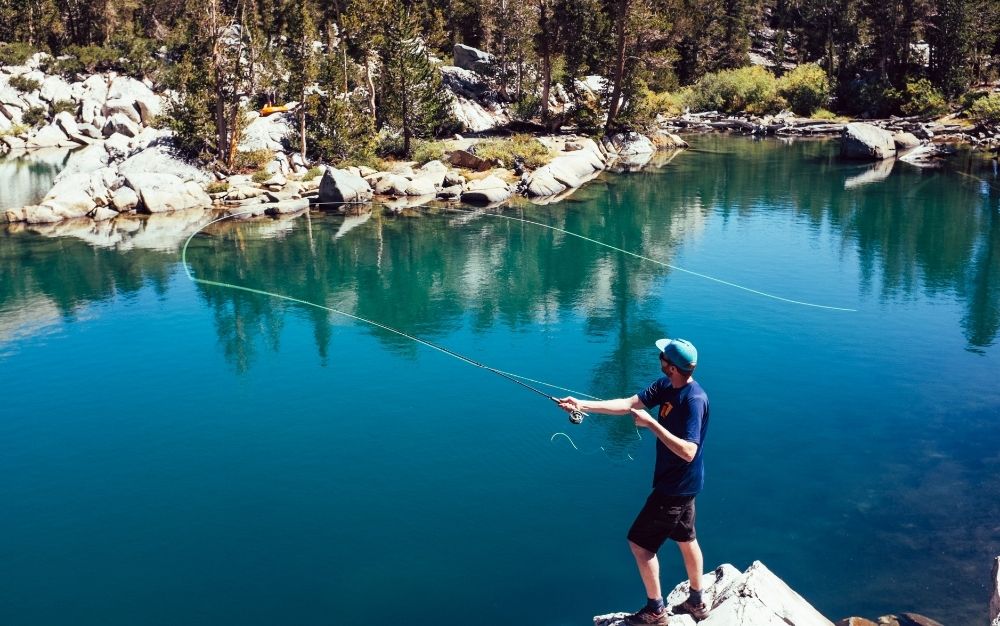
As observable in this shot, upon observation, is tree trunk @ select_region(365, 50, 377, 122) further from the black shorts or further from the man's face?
the black shorts

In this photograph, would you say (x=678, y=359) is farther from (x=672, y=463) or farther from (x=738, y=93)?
(x=738, y=93)

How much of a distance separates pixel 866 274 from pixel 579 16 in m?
27.6

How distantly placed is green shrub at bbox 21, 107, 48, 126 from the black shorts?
61191 millimetres

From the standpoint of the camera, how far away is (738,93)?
6312 cm

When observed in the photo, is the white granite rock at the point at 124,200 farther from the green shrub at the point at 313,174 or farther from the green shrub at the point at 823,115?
the green shrub at the point at 823,115

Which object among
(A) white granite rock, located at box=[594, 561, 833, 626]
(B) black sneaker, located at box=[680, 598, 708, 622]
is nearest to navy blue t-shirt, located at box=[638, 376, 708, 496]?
(A) white granite rock, located at box=[594, 561, 833, 626]

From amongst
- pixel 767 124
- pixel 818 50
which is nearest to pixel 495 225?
pixel 767 124

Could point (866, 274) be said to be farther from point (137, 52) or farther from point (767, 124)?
point (137, 52)

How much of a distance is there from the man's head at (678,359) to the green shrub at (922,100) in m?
55.3

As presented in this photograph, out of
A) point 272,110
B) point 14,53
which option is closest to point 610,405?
point 272,110

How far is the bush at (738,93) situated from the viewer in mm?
61688

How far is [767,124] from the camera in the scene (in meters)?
56.8

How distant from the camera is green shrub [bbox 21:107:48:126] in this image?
5703 cm

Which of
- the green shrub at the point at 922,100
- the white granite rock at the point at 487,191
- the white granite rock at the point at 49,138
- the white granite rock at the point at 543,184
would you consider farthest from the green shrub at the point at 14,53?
the green shrub at the point at 922,100
